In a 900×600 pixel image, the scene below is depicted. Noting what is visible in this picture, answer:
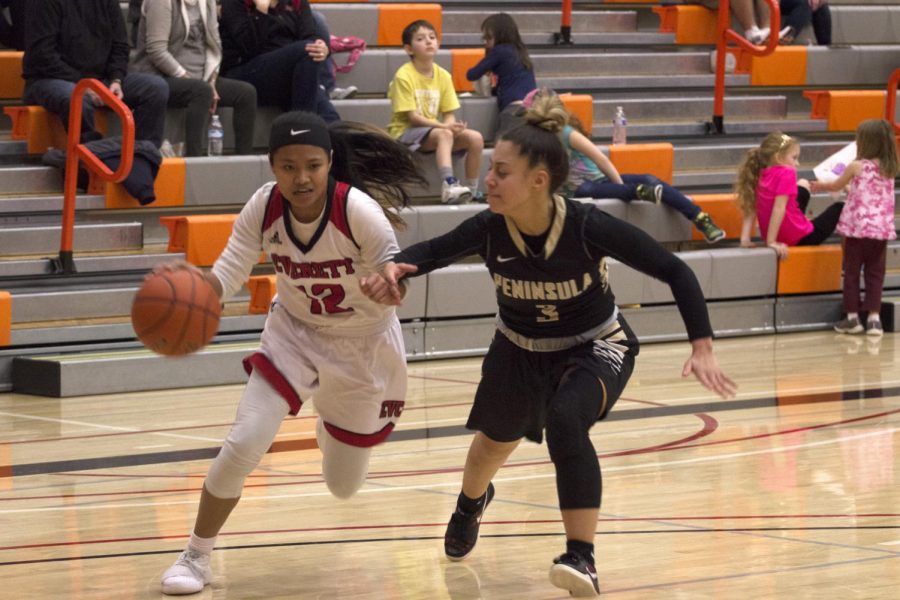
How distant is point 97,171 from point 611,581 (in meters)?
4.84

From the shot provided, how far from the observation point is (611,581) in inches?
151

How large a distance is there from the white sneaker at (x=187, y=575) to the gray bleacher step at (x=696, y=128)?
7264 mm

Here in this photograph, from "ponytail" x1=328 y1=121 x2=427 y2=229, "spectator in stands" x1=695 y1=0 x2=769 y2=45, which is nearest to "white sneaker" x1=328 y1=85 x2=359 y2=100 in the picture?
"spectator in stands" x1=695 y1=0 x2=769 y2=45

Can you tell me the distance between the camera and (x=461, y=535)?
13.4 ft

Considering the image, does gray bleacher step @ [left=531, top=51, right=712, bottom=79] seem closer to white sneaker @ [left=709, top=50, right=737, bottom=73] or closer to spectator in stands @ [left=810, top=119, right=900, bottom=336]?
white sneaker @ [left=709, top=50, right=737, bottom=73]

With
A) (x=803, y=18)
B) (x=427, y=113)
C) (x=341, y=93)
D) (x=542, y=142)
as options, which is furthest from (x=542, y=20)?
(x=542, y=142)

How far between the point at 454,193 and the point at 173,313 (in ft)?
17.2

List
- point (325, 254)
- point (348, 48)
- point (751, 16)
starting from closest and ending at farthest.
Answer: point (325, 254) → point (348, 48) → point (751, 16)

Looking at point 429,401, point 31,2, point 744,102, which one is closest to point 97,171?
point 31,2

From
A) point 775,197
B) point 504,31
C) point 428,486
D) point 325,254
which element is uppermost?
point 504,31

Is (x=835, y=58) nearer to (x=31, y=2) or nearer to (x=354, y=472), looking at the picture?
(x=31, y=2)

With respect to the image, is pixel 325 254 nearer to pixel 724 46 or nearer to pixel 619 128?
pixel 619 128

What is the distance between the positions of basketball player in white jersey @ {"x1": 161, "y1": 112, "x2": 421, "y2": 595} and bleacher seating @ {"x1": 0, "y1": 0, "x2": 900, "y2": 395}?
11.4 feet

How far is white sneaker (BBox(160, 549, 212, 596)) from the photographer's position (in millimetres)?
3729
